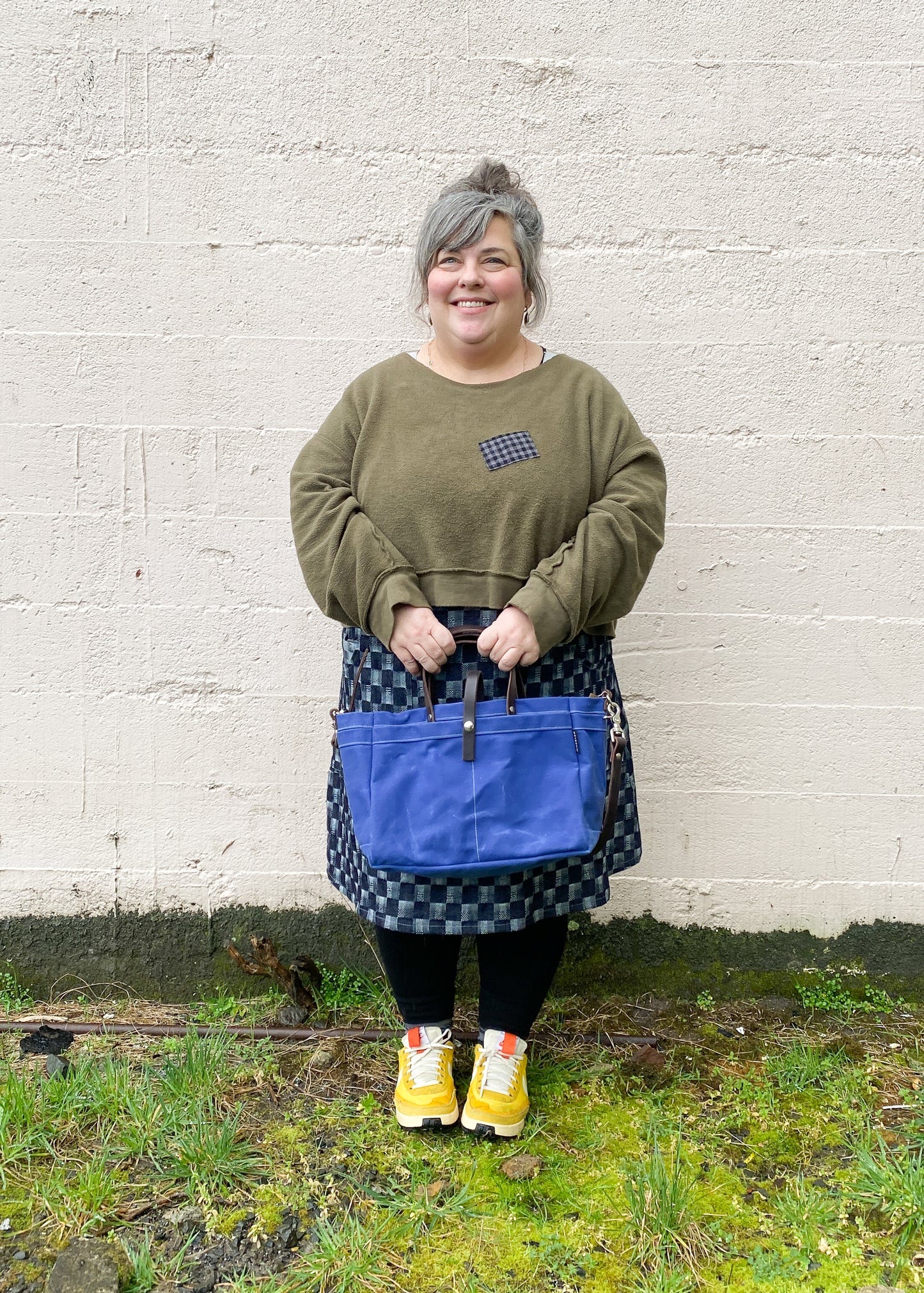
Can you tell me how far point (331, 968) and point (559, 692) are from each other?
1.10 meters

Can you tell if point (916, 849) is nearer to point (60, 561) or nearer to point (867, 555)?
point (867, 555)

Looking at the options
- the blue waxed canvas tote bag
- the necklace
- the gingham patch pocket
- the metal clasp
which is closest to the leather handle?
the blue waxed canvas tote bag

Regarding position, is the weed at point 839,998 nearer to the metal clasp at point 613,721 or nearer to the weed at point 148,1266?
the metal clasp at point 613,721

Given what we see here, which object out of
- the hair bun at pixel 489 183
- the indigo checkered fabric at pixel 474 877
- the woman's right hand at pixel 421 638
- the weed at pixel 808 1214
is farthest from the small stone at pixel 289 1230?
the hair bun at pixel 489 183

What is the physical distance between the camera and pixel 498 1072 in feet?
6.73

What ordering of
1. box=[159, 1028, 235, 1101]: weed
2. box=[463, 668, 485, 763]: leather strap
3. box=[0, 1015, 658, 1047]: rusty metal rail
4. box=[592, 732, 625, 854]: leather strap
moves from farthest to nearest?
box=[0, 1015, 658, 1047]: rusty metal rail → box=[159, 1028, 235, 1101]: weed → box=[592, 732, 625, 854]: leather strap → box=[463, 668, 485, 763]: leather strap

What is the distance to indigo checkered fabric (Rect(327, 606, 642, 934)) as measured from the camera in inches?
75.5

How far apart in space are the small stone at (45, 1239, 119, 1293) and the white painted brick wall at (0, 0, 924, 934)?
0.95 m

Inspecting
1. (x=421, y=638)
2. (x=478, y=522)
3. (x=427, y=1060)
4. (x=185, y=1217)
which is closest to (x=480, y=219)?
(x=478, y=522)

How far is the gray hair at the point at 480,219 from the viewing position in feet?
6.07

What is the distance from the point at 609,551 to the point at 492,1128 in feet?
3.91

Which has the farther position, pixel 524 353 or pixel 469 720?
pixel 524 353

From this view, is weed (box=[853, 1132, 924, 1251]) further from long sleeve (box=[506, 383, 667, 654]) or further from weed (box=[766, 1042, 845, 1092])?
long sleeve (box=[506, 383, 667, 654])

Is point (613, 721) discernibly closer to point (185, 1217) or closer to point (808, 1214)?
point (808, 1214)
